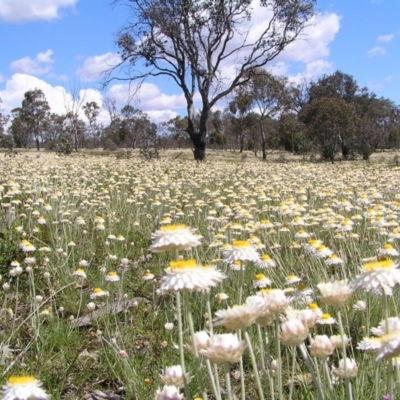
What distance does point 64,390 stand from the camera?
2.47 meters

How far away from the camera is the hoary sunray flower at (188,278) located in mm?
1146

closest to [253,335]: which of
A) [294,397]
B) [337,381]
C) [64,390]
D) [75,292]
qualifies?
[294,397]

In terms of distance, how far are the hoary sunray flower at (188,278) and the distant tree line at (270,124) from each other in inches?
841

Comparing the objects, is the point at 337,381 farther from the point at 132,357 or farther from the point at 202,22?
the point at 202,22

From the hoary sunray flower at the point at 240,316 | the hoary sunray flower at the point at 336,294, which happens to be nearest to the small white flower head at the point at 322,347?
the hoary sunray flower at the point at 336,294

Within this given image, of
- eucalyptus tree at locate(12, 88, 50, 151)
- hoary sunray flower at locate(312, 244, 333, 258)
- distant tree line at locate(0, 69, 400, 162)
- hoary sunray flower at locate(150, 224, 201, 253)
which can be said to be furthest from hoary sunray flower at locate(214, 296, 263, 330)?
eucalyptus tree at locate(12, 88, 50, 151)

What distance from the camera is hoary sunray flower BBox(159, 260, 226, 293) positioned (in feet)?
3.76

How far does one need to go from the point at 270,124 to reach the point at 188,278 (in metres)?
49.2

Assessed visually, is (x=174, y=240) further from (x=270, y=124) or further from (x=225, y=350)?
(x=270, y=124)

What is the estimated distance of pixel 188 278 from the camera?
3.82 feet

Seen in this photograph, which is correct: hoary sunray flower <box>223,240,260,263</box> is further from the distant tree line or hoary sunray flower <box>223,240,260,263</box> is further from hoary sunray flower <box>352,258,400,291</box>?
the distant tree line

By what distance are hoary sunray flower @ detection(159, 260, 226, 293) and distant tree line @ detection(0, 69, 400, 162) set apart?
21.4 m

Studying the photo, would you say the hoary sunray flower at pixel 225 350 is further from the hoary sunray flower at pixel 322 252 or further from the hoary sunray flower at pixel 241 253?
the hoary sunray flower at pixel 322 252

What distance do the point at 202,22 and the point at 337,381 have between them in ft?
70.5
